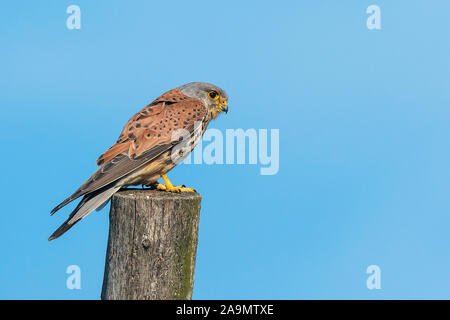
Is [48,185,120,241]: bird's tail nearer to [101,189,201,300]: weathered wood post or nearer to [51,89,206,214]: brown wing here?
[51,89,206,214]: brown wing

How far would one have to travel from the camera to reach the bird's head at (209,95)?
6271 millimetres

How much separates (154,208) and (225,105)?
2479 millimetres

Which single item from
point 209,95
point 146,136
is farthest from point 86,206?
point 209,95

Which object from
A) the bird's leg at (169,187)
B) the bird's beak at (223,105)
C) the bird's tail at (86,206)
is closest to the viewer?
the bird's tail at (86,206)

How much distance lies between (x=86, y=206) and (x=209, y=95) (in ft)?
7.13

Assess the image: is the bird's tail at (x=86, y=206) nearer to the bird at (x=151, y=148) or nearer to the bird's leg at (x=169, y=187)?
the bird at (x=151, y=148)

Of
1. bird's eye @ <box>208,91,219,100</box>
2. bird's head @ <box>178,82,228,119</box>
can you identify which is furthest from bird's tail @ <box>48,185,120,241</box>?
bird's eye @ <box>208,91,219,100</box>

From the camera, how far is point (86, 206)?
495 cm

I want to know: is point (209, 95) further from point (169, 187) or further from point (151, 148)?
point (169, 187)

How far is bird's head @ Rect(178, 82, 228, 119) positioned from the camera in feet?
20.6

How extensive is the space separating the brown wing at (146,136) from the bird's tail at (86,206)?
12cm

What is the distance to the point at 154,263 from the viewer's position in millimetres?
4172

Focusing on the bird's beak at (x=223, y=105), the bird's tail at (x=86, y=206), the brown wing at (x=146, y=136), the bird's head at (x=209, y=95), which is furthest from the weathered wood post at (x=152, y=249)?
the bird's beak at (x=223, y=105)
